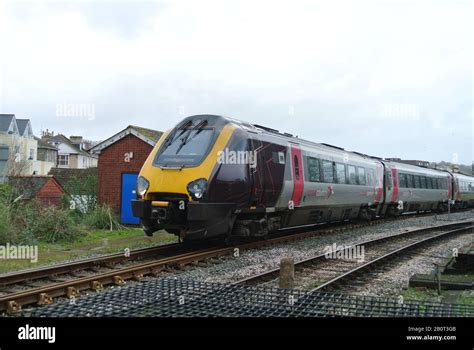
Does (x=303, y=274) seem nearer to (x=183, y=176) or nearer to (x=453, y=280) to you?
(x=453, y=280)

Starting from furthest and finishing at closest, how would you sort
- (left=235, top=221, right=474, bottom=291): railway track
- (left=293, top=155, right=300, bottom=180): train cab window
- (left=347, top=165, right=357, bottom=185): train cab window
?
1. (left=347, top=165, right=357, bottom=185): train cab window
2. (left=293, top=155, right=300, bottom=180): train cab window
3. (left=235, top=221, right=474, bottom=291): railway track

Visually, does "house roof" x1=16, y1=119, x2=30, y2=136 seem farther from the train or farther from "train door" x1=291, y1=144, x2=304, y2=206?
"train door" x1=291, y1=144, x2=304, y2=206

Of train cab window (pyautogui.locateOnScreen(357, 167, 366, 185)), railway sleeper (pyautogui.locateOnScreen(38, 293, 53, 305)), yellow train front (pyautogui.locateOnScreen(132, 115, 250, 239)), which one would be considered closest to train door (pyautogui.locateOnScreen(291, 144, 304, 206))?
yellow train front (pyautogui.locateOnScreen(132, 115, 250, 239))

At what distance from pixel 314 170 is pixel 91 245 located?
6.98 m

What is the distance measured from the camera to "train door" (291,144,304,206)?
46.2 ft

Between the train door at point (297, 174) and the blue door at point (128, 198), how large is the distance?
712 cm

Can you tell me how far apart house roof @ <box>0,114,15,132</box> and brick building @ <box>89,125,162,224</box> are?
3216cm

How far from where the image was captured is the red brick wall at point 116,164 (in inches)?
773

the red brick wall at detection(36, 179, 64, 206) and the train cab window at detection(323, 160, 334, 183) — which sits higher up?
the train cab window at detection(323, 160, 334, 183)

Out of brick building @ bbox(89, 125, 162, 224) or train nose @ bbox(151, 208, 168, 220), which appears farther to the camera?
brick building @ bbox(89, 125, 162, 224)
